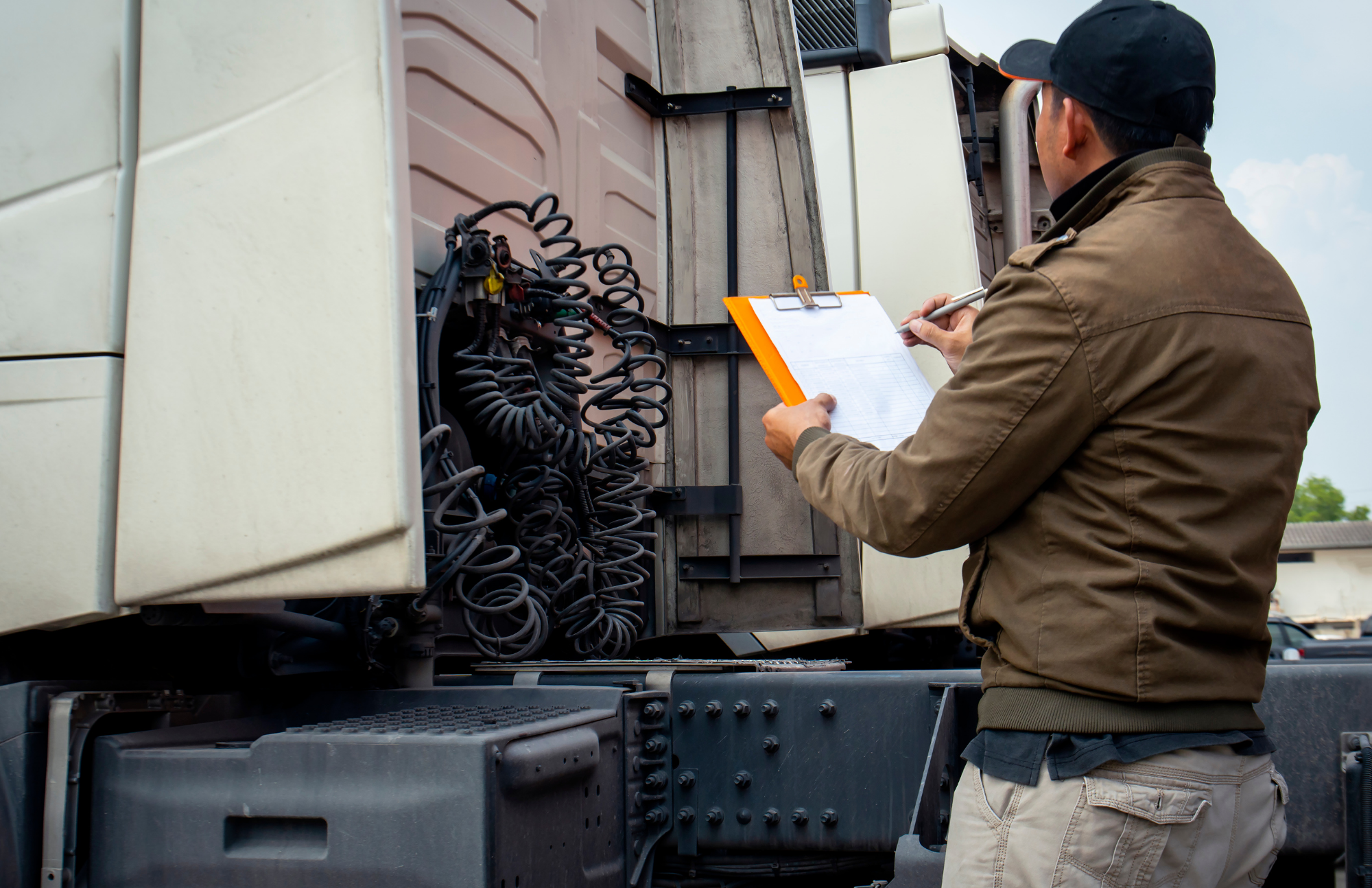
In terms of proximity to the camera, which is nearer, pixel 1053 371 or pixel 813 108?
pixel 1053 371

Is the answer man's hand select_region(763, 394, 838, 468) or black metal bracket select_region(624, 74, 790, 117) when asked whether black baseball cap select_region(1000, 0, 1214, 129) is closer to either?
man's hand select_region(763, 394, 838, 468)

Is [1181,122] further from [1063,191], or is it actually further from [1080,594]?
[1080,594]

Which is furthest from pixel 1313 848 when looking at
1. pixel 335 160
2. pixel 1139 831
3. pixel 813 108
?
pixel 813 108

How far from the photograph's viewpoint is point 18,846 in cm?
172

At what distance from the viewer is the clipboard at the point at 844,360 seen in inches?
64.9

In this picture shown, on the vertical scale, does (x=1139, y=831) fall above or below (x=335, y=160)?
below

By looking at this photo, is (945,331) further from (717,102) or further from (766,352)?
(717,102)

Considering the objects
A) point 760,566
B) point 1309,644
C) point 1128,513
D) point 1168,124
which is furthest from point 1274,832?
point 1309,644

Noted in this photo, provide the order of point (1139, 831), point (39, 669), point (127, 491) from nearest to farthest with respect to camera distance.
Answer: point (1139, 831)
point (127, 491)
point (39, 669)

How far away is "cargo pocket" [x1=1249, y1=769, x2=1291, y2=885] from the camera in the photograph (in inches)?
50.4

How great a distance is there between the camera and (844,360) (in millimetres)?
1797

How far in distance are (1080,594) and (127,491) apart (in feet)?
4.48

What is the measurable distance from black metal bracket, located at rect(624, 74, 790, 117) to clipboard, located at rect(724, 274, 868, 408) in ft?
3.95

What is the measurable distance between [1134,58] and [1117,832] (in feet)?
2.73
